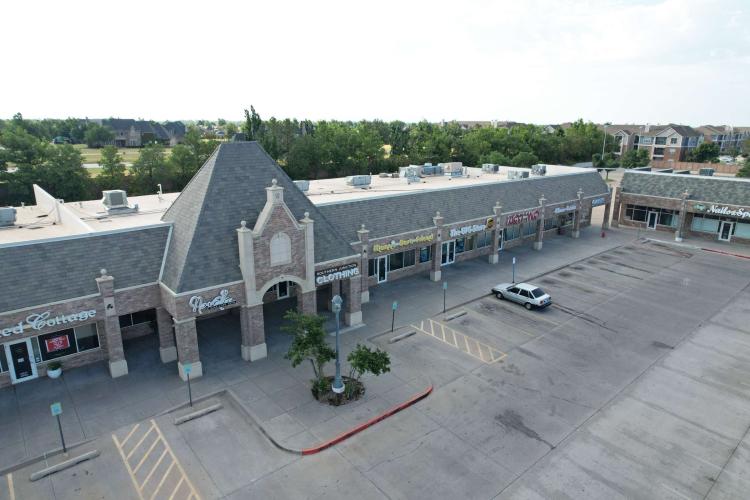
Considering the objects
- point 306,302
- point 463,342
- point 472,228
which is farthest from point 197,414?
point 472,228

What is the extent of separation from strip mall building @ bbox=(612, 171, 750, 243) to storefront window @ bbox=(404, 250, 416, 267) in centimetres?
3541

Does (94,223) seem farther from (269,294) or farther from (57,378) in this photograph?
(269,294)

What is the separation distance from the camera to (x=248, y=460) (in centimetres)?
1977

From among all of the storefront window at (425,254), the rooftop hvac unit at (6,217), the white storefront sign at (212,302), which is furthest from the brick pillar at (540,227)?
the rooftop hvac unit at (6,217)

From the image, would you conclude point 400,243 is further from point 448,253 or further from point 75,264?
point 75,264

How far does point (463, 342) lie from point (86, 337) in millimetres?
22603

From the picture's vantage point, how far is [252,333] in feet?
89.2

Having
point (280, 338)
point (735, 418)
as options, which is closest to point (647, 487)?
point (735, 418)

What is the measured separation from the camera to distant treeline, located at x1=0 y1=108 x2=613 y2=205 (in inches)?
2393

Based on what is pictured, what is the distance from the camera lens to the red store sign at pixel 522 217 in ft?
157

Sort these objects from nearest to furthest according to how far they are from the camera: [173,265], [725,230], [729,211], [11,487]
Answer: [11,487], [173,265], [729,211], [725,230]

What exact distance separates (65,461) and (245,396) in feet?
25.7

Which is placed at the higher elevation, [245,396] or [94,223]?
[94,223]

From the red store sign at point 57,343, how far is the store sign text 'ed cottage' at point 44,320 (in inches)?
112
